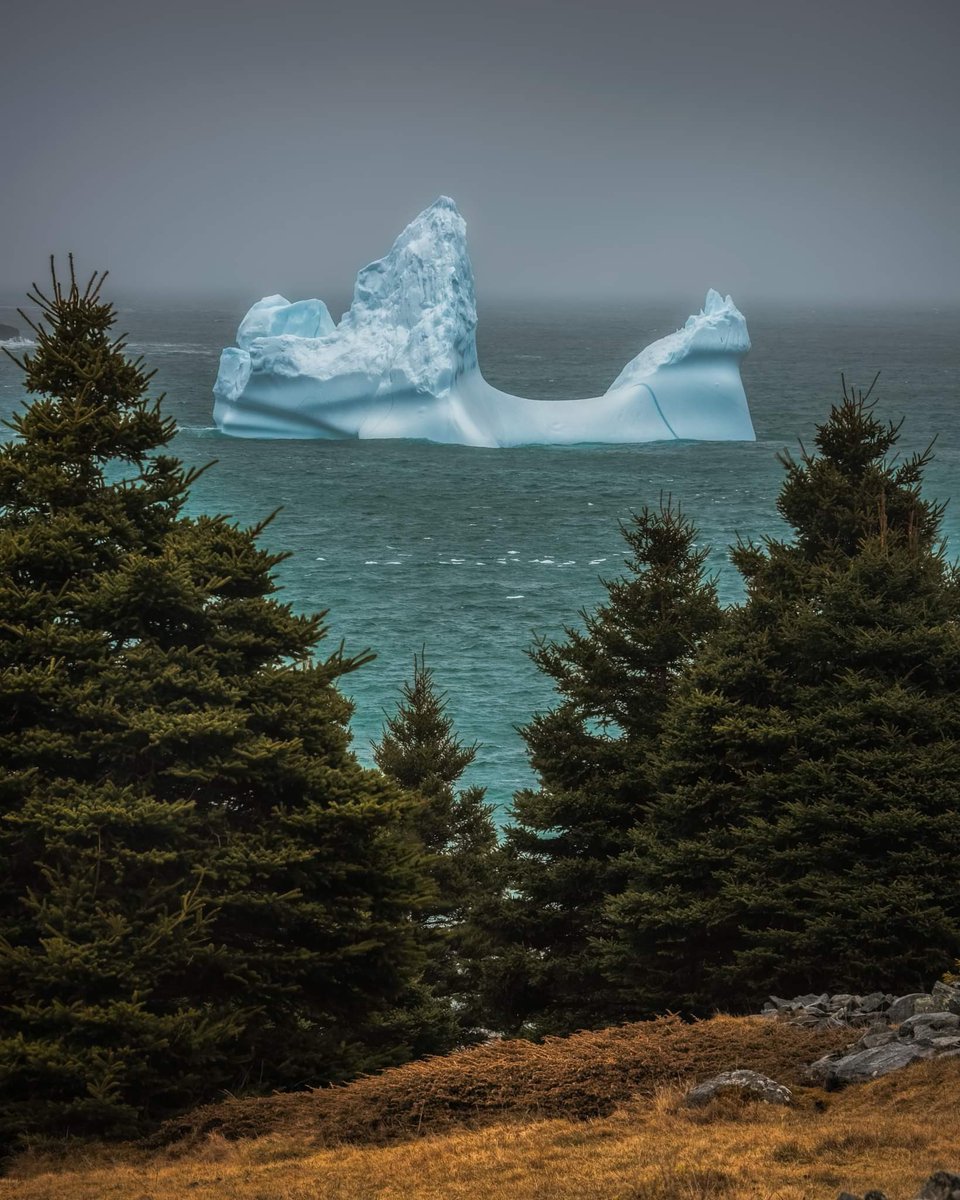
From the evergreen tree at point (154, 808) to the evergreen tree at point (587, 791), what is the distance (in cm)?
559

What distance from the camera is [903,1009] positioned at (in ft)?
45.6

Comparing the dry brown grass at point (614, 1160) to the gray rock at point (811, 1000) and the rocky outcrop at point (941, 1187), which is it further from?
the gray rock at point (811, 1000)

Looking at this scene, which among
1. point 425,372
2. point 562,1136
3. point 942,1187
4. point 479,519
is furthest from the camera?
point 479,519

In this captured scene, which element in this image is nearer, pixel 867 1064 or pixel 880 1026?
pixel 867 1064

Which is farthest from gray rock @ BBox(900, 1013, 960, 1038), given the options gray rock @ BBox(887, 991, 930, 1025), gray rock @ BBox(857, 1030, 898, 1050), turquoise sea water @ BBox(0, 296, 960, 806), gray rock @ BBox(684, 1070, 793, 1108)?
turquoise sea water @ BBox(0, 296, 960, 806)

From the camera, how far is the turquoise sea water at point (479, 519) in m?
51.9

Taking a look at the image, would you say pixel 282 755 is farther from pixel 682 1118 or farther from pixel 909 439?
pixel 909 439

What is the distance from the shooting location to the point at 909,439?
102 meters

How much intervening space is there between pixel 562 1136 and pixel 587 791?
10.2 metres

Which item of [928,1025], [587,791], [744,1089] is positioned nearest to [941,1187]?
[744,1089]

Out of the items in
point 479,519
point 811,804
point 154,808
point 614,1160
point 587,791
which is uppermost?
point 479,519

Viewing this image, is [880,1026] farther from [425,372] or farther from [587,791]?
[425,372]

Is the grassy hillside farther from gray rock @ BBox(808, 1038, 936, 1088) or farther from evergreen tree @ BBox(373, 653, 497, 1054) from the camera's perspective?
evergreen tree @ BBox(373, 653, 497, 1054)

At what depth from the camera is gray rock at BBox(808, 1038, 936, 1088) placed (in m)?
12.2
